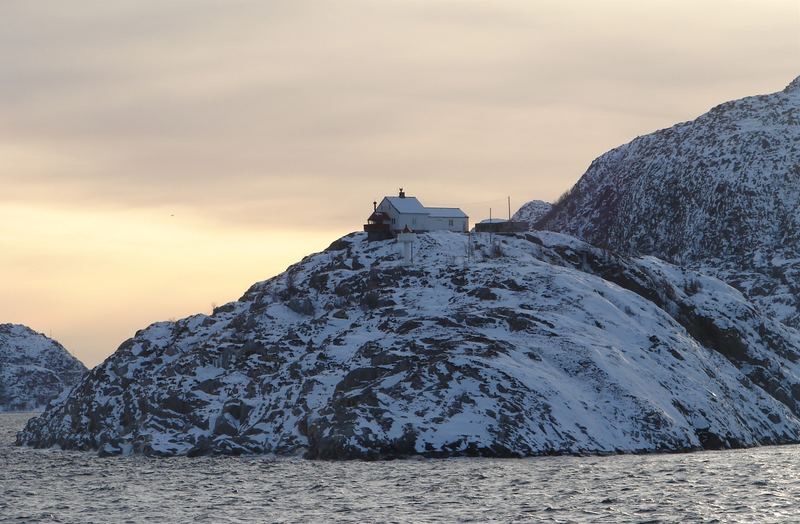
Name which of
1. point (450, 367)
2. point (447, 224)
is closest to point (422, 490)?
point (450, 367)

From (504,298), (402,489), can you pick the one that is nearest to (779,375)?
(504,298)

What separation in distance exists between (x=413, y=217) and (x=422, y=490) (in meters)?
88.4

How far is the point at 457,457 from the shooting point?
92188 millimetres

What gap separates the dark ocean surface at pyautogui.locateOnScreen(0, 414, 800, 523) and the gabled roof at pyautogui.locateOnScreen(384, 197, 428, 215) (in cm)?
6592

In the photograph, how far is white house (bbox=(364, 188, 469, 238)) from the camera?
155 metres

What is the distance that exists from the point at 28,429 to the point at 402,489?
78.6 meters

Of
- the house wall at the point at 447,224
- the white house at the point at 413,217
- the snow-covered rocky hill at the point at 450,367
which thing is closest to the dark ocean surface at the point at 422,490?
the snow-covered rocky hill at the point at 450,367

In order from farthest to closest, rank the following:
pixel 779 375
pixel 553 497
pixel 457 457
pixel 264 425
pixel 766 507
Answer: pixel 779 375, pixel 264 425, pixel 457 457, pixel 553 497, pixel 766 507

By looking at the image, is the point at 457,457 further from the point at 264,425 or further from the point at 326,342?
the point at 326,342

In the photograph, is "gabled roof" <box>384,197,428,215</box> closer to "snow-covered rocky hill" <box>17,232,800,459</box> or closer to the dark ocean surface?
"snow-covered rocky hill" <box>17,232,800,459</box>

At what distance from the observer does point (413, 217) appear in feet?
518

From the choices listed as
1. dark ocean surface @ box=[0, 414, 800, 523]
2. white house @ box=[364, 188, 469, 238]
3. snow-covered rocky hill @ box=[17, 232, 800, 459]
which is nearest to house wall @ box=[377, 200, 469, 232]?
white house @ box=[364, 188, 469, 238]

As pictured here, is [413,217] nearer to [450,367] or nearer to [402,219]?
[402,219]

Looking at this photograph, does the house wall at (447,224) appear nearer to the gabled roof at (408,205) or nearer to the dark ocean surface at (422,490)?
the gabled roof at (408,205)
